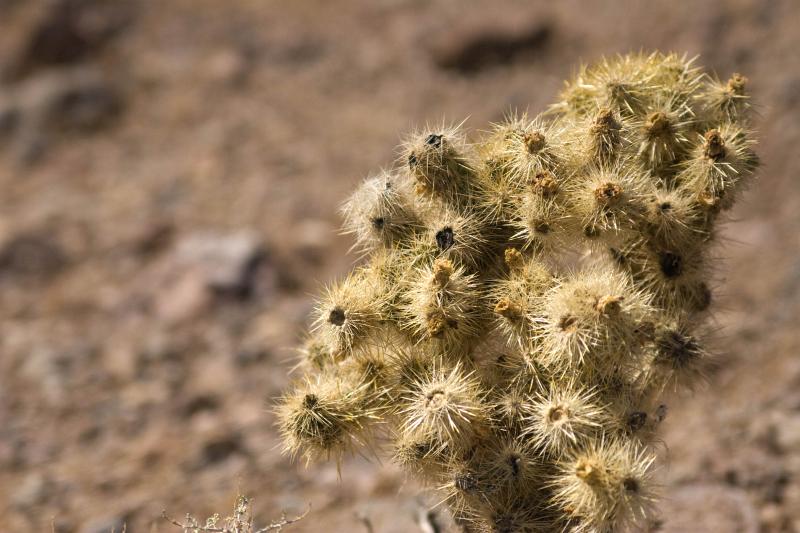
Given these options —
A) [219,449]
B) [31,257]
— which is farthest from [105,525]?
[31,257]

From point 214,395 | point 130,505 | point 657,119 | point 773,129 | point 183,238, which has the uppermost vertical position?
point 183,238

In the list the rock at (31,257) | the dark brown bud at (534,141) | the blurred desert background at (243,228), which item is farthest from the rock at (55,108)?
the dark brown bud at (534,141)

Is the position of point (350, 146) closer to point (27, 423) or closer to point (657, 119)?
point (27, 423)

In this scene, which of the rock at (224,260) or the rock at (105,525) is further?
the rock at (224,260)

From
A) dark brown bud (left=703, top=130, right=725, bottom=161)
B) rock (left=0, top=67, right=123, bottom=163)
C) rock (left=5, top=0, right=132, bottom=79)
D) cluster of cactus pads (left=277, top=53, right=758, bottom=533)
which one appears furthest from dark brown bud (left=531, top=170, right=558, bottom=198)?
rock (left=5, top=0, right=132, bottom=79)

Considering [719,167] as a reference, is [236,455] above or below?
above

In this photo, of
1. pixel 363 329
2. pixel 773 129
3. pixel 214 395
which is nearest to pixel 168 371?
pixel 214 395

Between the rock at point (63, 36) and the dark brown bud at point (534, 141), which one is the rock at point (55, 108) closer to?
the rock at point (63, 36)
